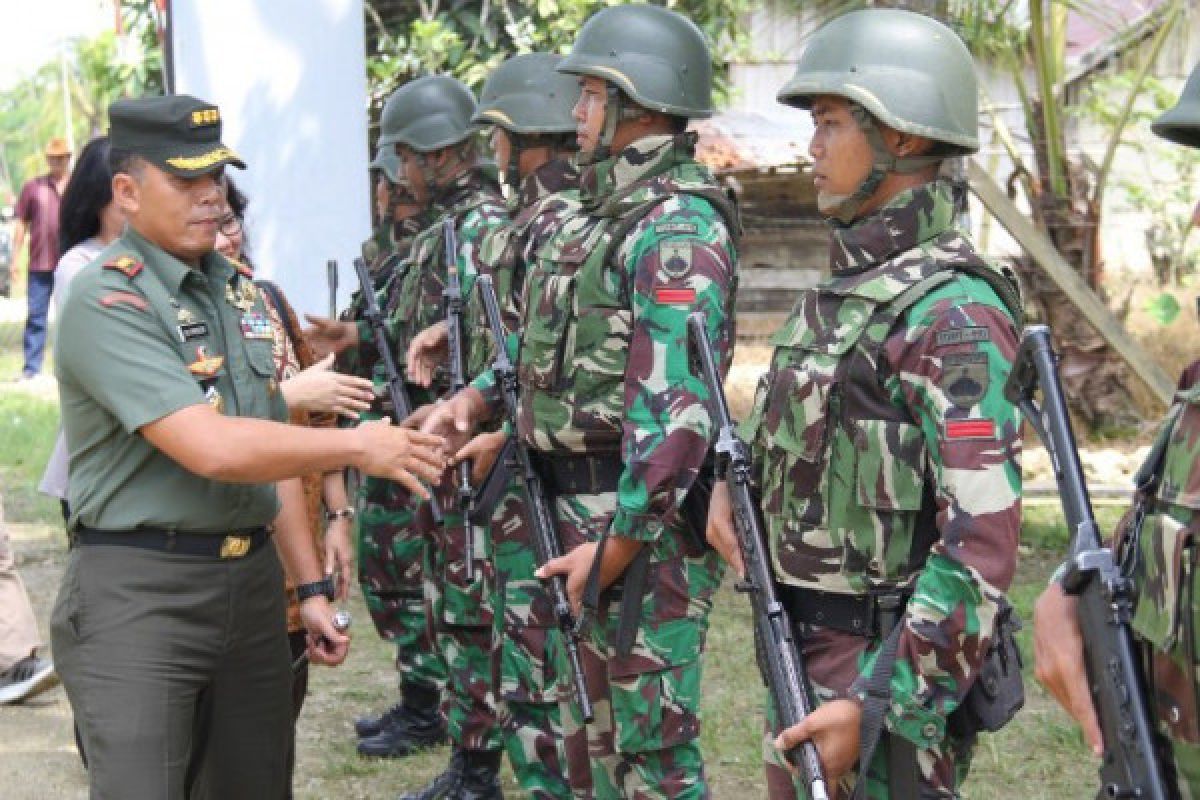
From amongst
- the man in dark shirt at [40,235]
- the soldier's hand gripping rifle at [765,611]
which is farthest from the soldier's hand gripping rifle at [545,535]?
the man in dark shirt at [40,235]

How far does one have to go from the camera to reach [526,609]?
187 inches

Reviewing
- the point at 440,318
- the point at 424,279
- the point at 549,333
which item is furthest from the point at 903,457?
the point at 424,279

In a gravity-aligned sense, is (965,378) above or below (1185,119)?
below

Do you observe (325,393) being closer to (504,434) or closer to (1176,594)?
(504,434)

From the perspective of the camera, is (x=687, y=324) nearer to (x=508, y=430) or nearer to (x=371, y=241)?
(x=508, y=430)

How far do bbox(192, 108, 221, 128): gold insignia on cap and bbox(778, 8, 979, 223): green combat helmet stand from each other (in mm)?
1321

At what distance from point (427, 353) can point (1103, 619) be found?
3787mm

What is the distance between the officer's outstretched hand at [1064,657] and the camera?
8.32ft

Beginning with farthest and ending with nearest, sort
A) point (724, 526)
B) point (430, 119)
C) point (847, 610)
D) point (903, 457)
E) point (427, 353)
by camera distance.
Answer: point (430, 119) < point (427, 353) < point (724, 526) < point (847, 610) < point (903, 457)

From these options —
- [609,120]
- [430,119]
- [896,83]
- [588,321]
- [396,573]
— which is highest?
[896,83]

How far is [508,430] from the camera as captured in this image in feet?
15.2

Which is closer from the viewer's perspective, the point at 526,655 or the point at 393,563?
the point at 526,655

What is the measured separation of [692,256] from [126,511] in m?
1.40

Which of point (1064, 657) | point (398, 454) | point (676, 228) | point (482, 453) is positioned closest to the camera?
point (1064, 657)
